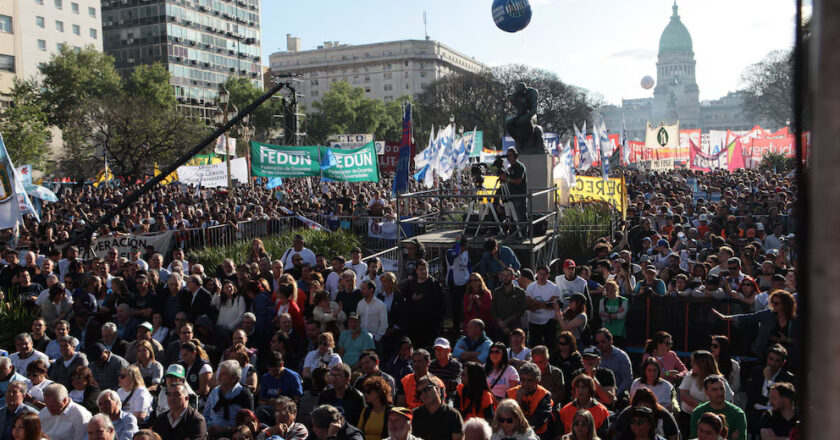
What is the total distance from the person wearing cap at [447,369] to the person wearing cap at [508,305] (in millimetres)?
1645

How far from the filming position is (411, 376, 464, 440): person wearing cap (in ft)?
19.1

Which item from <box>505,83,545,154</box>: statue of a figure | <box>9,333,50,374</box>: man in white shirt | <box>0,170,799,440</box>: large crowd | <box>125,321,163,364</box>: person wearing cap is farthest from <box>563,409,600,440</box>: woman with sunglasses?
<box>505,83,545,154</box>: statue of a figure

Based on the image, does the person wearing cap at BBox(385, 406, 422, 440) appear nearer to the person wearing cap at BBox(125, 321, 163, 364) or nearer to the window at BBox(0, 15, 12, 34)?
the person wearing cap at BBox(125, 321, 163, 364)

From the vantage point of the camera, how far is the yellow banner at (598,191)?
17.8m

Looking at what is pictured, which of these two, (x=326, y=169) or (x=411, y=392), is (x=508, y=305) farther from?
(x=326, y=169)

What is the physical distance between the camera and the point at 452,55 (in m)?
142

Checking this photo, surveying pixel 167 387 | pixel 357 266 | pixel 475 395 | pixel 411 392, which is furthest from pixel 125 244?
pixel 475 395

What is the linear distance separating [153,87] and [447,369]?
69.8 metres

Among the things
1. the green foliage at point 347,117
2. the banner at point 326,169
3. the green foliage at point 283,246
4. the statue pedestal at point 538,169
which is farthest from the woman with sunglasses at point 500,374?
the green foliage at point 347,117

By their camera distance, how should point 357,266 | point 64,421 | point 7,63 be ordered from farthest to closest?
1. point 7,63
2. point 357,266
3. point 64,421

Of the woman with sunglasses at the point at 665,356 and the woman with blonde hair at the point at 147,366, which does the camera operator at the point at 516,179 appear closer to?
the woman with sunglasses at the point at 665,356

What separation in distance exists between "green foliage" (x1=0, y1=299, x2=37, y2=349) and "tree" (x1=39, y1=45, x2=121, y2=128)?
180 feet

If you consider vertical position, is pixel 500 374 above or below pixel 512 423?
below

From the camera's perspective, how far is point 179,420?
6316mm
